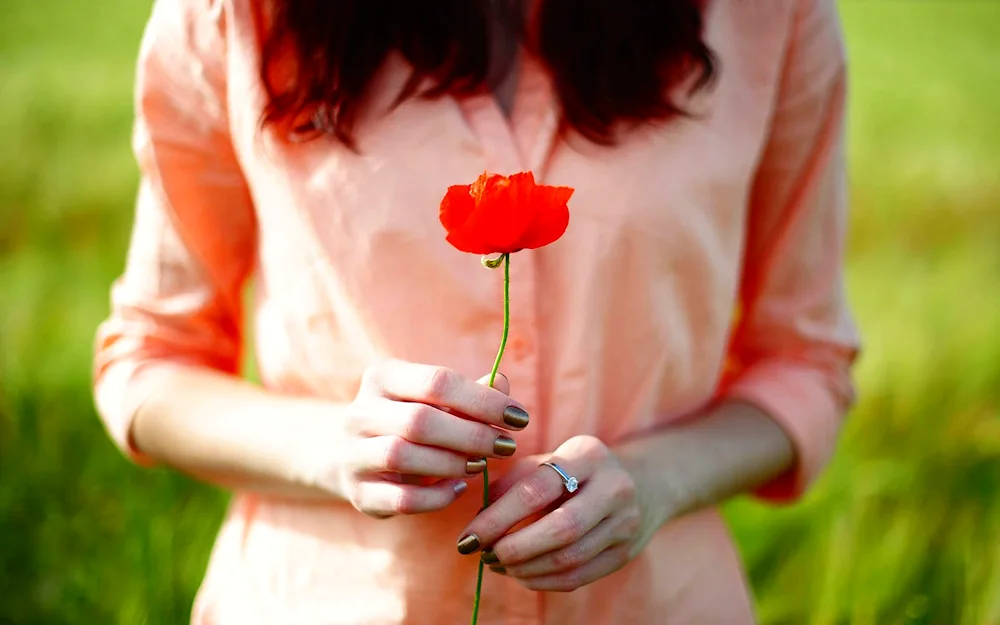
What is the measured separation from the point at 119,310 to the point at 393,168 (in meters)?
0.38

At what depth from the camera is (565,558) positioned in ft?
2.35

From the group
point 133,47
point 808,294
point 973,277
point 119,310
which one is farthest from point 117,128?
point 973,277

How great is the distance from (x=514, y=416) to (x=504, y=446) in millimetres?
29

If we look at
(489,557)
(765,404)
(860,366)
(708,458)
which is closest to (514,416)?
(489,557)

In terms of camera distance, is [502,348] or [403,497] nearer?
[502,348]

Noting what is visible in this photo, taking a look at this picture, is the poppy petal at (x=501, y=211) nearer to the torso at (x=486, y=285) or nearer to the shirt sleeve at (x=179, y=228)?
the torso at (x=486, y=285)

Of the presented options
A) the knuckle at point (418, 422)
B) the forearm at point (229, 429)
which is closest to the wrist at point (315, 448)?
the forearm at point (229, 429)

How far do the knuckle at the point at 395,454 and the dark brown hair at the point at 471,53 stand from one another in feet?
0.96

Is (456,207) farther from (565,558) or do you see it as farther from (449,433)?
(565,558)

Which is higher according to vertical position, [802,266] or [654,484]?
[802,266]

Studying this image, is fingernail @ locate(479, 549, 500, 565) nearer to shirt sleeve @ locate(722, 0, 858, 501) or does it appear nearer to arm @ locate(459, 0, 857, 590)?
arm @ locate(459, 0, 857, 590)

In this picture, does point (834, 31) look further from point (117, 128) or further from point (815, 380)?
point (117, 128)

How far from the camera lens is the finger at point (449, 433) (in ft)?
2.18

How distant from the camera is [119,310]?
0.96 meters
